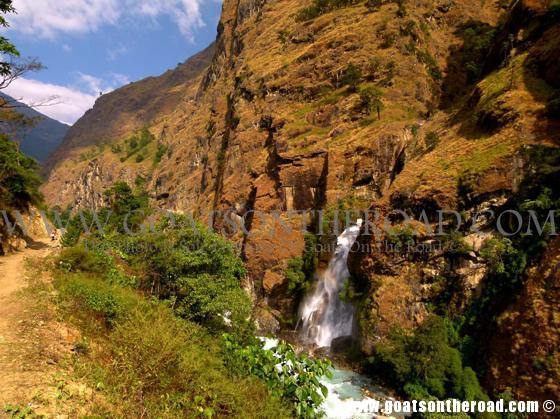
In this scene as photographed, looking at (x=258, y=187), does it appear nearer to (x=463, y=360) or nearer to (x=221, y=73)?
(x=463, y=360)

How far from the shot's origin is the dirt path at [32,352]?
6.04 m

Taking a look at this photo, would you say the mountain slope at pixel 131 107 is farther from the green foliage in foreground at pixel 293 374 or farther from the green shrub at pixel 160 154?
the green foliage in foreground at pixel 293 374

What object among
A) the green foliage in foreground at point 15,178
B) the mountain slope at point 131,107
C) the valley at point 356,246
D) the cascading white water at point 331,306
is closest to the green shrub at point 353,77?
the valley at point 356,246

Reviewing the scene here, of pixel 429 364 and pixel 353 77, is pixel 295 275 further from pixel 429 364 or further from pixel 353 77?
pixel 353 77

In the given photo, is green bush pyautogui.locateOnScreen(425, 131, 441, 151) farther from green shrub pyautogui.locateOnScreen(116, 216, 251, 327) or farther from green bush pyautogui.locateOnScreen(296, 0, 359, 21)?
green bush pyautogui.locateOnScreen(296, 0, 359, 21)

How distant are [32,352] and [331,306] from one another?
16.9m

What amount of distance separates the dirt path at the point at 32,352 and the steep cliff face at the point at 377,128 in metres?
12.9

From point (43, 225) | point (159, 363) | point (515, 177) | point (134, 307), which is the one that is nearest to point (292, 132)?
point (515, 177)

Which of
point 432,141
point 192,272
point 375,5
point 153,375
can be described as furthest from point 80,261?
point 375,5

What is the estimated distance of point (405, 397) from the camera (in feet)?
45.3

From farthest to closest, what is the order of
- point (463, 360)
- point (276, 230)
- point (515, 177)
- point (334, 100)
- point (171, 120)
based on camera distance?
point (171, 120)
point (334, 100)
point (276, 230)
point (515, 177)
point (463, 360)

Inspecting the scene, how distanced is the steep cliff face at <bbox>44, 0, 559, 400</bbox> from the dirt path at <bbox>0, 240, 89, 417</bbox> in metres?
12.9

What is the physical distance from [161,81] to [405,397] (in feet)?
608

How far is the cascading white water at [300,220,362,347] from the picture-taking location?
20.5 m
